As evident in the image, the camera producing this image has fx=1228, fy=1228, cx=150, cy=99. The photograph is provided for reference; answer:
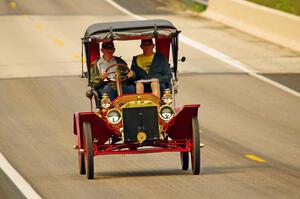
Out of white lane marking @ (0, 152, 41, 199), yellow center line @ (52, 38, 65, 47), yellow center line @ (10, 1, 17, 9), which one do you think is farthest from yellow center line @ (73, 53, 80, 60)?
white lane marking @ (0, 152, 41, 199)

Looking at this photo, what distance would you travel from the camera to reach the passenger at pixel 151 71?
16.3m

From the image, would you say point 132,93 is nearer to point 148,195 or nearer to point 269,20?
point 148,195

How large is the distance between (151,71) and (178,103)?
853 centimetres

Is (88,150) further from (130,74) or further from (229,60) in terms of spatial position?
(229,60)

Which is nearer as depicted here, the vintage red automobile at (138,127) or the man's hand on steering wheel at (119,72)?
the vintage red automobile at (138,127)

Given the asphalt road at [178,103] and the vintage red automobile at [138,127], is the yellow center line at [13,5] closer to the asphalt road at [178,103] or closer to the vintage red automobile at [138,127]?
the asphalt road at [178,103]

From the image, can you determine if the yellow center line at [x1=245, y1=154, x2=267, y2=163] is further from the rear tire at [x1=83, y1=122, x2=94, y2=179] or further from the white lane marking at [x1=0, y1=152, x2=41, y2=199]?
the white lane marking at [x1=0, y1=152, x2=41, y2=199]

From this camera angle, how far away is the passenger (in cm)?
1631

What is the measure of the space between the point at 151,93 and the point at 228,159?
217cm

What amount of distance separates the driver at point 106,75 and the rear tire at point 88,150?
0.96 meters

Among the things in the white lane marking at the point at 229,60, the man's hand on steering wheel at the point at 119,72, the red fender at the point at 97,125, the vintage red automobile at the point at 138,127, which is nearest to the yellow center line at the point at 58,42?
the white lane marking at the point at 229,60

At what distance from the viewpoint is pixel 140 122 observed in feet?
51.1

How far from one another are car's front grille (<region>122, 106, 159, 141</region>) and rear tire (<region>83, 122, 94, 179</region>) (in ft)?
1.54

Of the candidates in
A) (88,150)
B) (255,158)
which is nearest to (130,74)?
(88,150)
